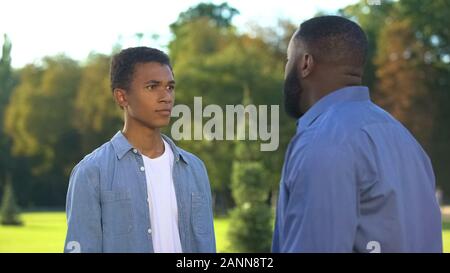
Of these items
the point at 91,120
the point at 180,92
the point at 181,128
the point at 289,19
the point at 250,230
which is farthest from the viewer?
the point at 91,120

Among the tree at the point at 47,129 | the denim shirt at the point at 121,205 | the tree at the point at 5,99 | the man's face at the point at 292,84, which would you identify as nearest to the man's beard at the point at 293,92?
the man's face at the point at 292,84

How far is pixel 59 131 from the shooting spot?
5503 cm

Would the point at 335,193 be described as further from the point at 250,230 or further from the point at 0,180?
the point at 0,180

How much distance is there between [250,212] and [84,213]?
16847 mm

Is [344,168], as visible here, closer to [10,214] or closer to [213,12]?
[10,214]

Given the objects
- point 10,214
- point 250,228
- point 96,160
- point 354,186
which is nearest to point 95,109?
point 10,214

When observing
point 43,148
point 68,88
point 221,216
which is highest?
point 68,88

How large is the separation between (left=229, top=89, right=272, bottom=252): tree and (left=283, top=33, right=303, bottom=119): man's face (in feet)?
56.6

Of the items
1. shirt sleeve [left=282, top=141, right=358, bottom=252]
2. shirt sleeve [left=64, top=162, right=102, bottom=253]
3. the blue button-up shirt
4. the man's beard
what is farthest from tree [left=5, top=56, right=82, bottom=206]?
shirt sleeve [left=282, top=141, right=358, bottom=252]

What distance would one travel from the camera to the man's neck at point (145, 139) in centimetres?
375

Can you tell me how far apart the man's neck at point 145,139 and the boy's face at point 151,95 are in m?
0.03

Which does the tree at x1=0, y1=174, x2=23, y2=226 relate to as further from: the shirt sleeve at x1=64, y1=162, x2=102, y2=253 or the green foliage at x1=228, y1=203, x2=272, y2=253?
the shirt sleeve at x1=64, y1=162, x2=102, y2=253

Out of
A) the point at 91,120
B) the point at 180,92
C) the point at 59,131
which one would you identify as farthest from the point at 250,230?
the point at 59,131

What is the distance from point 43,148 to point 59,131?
1.68 metres
